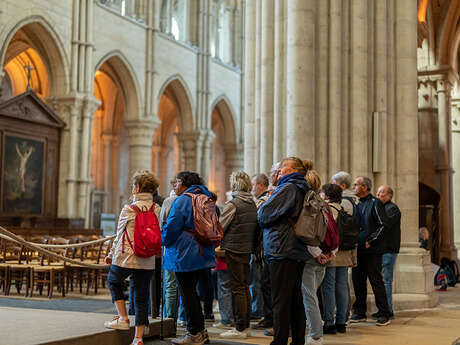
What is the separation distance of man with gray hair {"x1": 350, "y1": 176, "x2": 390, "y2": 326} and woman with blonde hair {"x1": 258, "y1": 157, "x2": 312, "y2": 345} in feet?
5.75

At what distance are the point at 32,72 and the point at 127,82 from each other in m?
2.95

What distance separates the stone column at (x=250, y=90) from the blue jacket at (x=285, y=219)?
10.8 ft

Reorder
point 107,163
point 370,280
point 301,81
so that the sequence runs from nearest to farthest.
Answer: point 370,280, point 301,81, point 107,163

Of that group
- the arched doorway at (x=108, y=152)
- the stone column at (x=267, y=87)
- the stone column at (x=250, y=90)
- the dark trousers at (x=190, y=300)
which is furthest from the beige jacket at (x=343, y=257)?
the arched doorway at (x=108, y=152)

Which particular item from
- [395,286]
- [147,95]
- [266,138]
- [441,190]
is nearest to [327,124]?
[266,138]

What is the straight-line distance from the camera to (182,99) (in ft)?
76.9

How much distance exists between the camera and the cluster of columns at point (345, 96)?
22.6 feet

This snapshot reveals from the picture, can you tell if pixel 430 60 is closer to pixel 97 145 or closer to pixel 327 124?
pixel 327 124

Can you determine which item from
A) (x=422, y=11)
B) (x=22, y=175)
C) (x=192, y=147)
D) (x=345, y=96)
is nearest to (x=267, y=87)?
(x=345, y=96)

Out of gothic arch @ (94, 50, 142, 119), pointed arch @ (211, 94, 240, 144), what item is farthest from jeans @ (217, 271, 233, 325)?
pointed arch @ (211, 94, 240, 144)

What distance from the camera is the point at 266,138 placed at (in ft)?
24.0

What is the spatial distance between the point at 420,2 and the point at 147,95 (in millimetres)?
10877

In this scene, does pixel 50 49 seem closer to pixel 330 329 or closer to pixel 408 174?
pixel 408 174

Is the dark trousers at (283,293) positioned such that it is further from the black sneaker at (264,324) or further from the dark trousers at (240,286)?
the black sneaker at (264,324)
